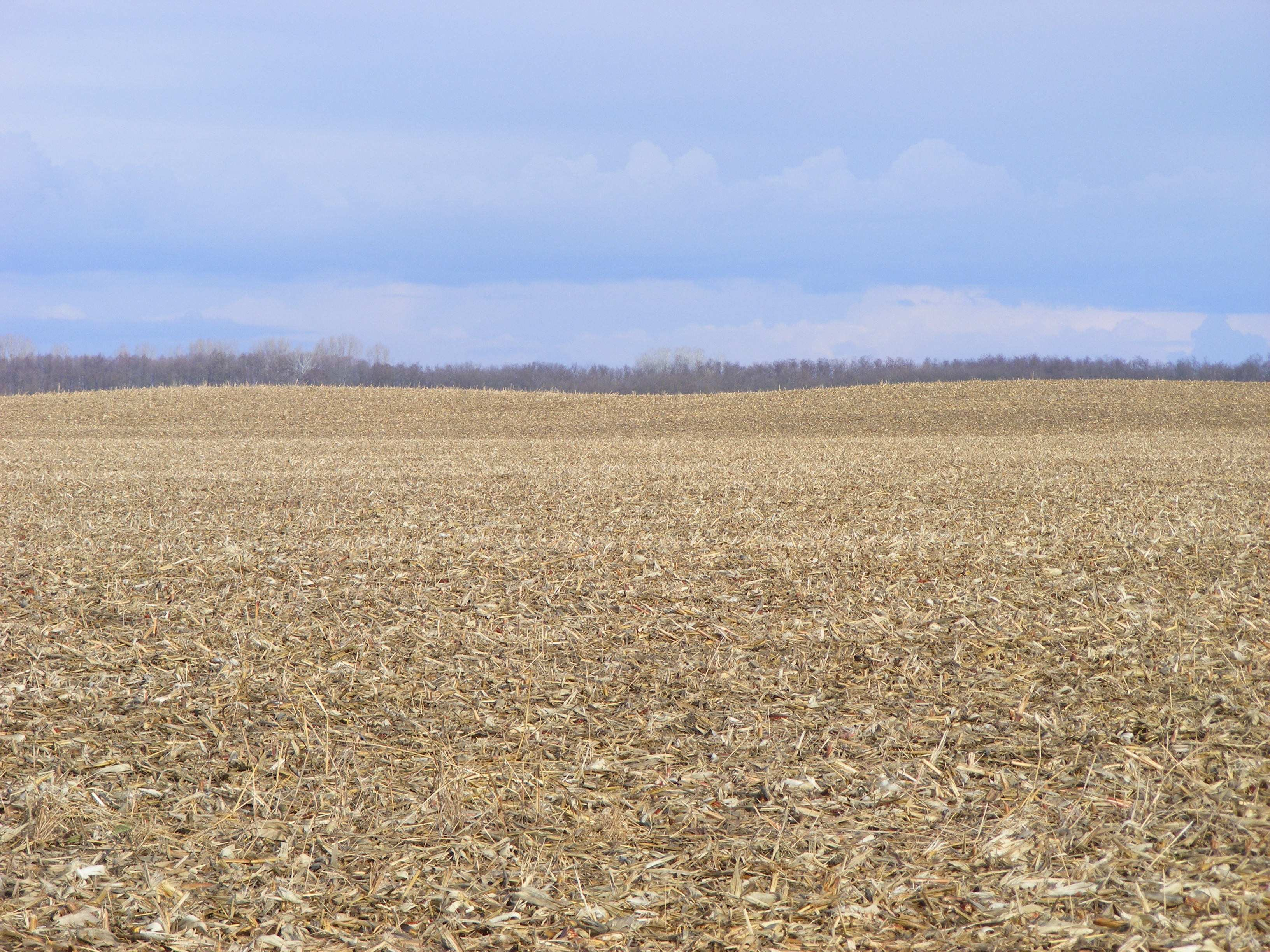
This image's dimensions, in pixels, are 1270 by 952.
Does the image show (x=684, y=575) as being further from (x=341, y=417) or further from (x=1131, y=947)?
(x=341, y=417)

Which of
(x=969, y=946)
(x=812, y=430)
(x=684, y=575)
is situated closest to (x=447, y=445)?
(x=812, y=430)

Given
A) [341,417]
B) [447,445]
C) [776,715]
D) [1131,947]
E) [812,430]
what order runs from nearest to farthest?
[1131,947] < [776,715] < [447,445] < [812,430] < [341,417]

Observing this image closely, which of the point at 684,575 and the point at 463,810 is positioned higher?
the point at 684,575

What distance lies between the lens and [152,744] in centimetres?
571

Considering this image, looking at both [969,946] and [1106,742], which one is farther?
[1106,742]

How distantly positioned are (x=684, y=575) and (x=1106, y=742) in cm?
417

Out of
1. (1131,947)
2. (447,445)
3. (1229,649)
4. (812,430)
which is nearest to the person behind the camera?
(1131,947)

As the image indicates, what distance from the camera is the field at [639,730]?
159 inches

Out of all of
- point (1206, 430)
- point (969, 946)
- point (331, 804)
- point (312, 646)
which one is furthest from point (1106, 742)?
point (1206, 430)

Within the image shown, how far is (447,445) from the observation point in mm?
31250

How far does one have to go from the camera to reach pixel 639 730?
575cm

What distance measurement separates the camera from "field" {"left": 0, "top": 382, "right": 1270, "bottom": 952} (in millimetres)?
4035

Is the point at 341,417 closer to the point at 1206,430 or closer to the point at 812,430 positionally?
the point at 812,430

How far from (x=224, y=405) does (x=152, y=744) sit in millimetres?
41419
